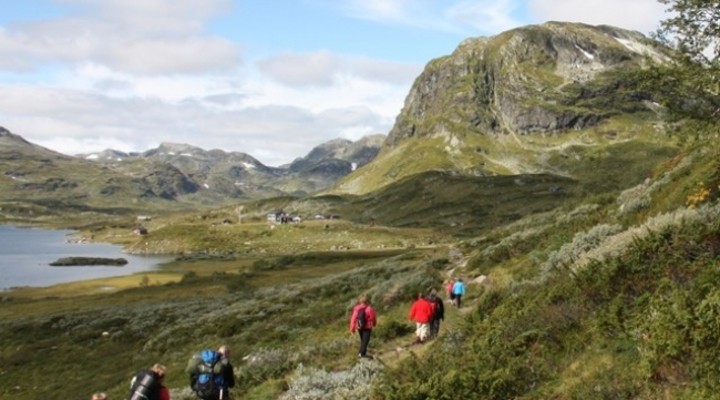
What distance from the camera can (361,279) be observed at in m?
55.0

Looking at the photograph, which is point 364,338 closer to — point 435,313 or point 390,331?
point 435,313

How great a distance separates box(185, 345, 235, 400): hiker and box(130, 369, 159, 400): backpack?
190 centimetres

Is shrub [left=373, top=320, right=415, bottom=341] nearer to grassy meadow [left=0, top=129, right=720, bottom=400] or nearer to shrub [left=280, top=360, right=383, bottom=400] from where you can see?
grassy meadow [left=0, top=129, right=720, bottom=400]

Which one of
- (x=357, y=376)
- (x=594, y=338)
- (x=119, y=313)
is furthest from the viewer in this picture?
(x=119, y=313)

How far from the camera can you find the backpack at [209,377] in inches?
612

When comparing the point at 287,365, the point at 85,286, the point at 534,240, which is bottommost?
the point at 85,286

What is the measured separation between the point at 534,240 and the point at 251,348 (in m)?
18.7

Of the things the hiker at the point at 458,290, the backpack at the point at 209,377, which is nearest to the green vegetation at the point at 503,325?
the hiker at the point at 458,290

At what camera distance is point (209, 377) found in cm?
1562

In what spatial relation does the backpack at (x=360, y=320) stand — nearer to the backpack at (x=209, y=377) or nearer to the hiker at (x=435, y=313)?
the hiker at (x=435, y=313)

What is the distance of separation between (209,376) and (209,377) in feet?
0.09

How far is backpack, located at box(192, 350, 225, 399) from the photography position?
15.5 meters

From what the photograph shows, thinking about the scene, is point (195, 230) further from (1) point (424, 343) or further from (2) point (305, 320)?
(1) point (424, 343)

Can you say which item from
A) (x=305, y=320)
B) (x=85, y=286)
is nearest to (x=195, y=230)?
(x=85, y=286)
